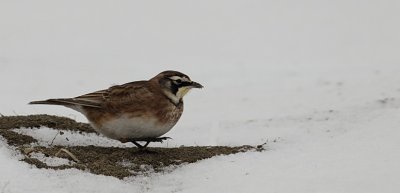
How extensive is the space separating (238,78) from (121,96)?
21.3 feet

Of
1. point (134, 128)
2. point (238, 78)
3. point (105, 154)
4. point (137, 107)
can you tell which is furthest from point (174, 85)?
point (238, 78)

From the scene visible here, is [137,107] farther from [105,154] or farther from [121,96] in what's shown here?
[105,154]

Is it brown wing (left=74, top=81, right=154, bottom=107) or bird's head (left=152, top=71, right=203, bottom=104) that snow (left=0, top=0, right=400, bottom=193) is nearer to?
brown wing (left=74, top=81, right=154, bottom=107)

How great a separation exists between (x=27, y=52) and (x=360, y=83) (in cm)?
673

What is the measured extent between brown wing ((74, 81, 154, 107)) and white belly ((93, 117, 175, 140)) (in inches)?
7.2

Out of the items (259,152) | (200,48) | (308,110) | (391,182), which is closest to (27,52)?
(200,48)

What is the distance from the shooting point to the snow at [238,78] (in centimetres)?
603

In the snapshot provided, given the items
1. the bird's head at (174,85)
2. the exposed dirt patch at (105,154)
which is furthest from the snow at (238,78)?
the bird's head at (174,85)

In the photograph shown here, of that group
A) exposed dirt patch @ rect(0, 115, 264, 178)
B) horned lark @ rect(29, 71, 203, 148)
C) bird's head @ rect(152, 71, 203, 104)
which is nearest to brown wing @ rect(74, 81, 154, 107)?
horned lark @ rect(29, 71, 203, 148)

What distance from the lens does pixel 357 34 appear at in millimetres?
17047

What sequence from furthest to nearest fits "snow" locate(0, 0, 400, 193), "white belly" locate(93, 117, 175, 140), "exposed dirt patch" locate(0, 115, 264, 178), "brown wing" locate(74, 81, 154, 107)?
"brown wing" locate(74, 81, 154, 107), "white belly" locate(93, 117, 175, 140), "exposed dirt patch" locate(0, 115, 264, 178), "snow" locate(0, 0, 400, 193)

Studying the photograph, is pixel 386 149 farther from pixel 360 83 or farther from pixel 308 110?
pixel 360 83

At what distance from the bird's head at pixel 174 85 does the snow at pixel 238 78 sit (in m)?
0.76

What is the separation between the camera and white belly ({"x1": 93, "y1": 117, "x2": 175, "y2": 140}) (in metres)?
6.71
